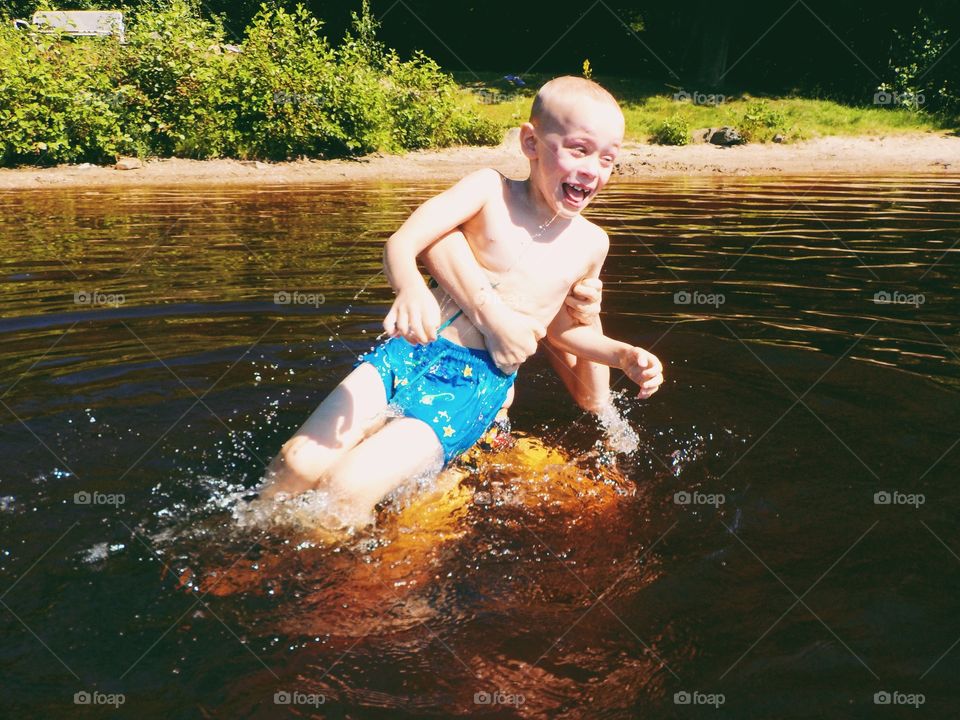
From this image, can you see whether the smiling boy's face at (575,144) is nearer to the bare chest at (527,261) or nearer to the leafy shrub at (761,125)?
the bare chest at (527,261)

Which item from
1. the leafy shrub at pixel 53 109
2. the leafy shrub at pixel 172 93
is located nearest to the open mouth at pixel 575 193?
the leafy shrub at pixel 53 109

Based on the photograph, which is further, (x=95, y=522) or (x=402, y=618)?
(x=95, y=522)

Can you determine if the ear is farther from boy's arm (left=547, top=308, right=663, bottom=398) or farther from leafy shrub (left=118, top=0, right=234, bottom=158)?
leafy shrub (left=118, top=0, right=234, bottom=158)

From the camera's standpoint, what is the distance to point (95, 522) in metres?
3.19

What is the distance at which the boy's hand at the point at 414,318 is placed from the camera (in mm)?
3021

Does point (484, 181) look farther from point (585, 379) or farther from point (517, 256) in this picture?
point (585, 379)

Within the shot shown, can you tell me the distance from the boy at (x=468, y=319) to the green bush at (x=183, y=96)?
489 inches

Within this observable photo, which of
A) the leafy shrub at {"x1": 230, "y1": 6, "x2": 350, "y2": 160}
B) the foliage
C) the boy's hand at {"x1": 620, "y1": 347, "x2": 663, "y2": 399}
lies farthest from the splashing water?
the foliage

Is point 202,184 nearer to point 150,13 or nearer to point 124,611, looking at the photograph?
point 150,13

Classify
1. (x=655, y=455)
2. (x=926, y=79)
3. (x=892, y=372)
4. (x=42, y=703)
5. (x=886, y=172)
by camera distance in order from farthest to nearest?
(x=926, y=79), (x=886, y=172), (x=892, y=372), (x=655, y=455), (x=42, y=703)

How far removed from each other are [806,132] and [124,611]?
1833 centimetres

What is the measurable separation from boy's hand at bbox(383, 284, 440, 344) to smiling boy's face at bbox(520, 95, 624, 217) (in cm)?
70

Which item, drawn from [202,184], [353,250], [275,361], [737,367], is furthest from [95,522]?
[202,184]

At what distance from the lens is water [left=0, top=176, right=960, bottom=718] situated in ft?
7.87
